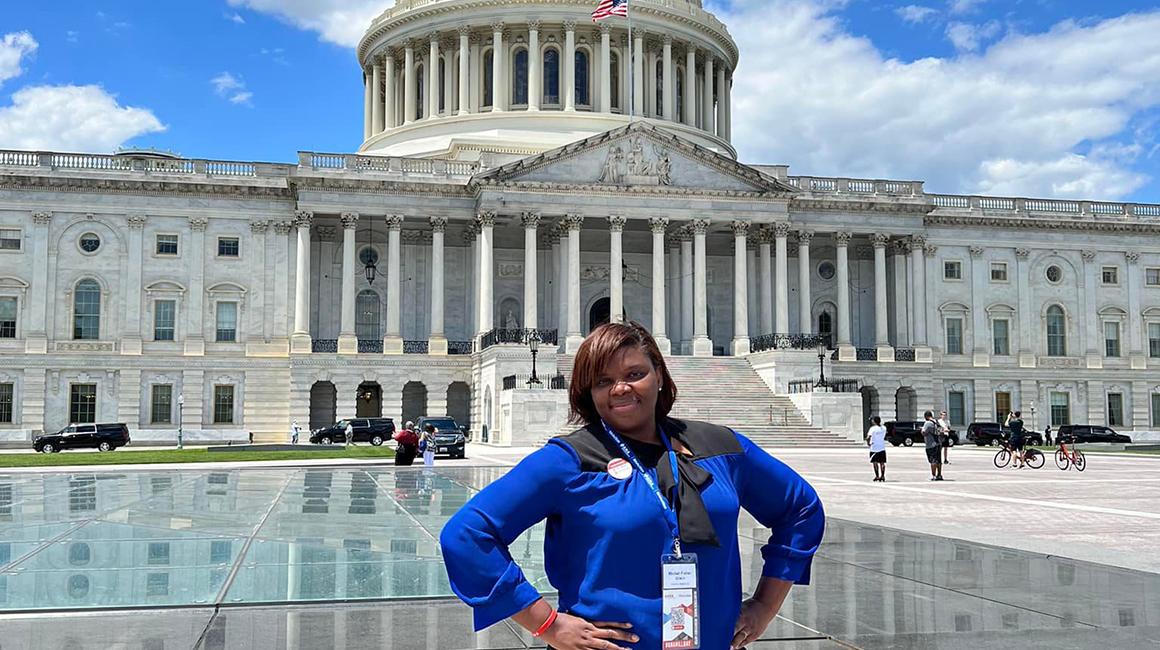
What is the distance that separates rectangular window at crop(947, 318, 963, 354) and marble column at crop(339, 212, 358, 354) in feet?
126

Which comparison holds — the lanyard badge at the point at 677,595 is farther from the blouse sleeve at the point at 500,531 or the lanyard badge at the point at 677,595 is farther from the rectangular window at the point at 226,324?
the rectangular window at the point at 226,324

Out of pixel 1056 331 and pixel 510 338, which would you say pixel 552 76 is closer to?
pixel 510 338

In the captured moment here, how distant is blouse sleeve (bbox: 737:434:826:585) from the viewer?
4754 mm

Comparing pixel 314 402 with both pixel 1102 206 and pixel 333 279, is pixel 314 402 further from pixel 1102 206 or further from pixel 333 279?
pixel 1102 206

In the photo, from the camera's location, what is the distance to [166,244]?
66688 millimetres

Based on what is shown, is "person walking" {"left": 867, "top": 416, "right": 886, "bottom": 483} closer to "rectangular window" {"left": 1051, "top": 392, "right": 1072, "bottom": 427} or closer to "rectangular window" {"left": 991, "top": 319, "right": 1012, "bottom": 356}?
"rectangular window" {"left": 991, "top": 319, "right": 1012, "bottom": 356}

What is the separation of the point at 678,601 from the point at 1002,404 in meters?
77.5

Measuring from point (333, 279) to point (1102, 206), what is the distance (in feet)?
169

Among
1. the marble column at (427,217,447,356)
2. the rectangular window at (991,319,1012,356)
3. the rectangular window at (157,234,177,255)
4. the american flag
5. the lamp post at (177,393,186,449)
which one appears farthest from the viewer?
the rectangular window at (991,319,1012,356)

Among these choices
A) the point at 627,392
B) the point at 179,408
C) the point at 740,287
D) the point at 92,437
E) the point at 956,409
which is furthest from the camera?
the point at 956,409

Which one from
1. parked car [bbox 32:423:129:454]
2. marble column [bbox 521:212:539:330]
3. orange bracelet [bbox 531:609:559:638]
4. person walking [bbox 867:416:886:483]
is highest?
marble column [bbox 521:212:539:330]

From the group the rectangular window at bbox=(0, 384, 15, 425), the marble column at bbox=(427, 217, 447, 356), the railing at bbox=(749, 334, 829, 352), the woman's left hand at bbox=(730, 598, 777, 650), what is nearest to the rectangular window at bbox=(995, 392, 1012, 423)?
the railing at bbox=(749, 334, 829, 352)

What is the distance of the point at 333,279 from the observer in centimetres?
7025

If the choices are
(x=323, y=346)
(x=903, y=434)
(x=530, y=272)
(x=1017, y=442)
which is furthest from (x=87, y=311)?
(x=1017, y=442)
